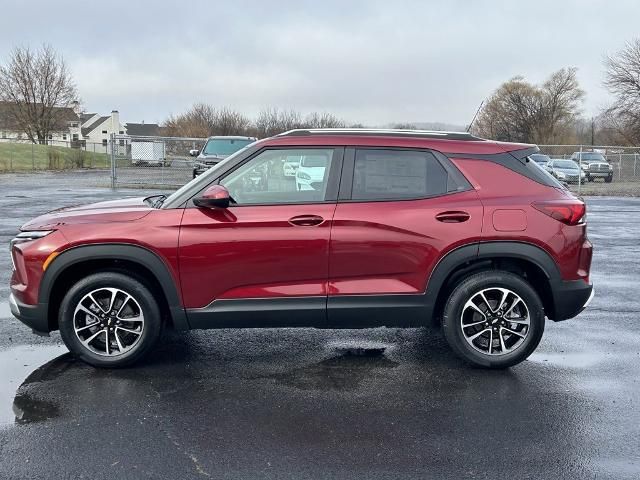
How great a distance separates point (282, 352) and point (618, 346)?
2.98 meters

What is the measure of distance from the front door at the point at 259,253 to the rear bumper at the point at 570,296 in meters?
1.80

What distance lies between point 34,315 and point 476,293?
339 cm

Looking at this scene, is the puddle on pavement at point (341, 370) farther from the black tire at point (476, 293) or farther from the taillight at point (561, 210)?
the taillight at point (561, 210)

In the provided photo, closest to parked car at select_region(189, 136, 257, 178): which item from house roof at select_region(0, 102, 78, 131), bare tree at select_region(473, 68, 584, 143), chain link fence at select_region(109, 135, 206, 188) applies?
chain link fence at select_region(109, 135, 206, 188)

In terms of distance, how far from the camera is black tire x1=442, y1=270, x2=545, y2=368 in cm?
455

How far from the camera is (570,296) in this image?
15.0 feet

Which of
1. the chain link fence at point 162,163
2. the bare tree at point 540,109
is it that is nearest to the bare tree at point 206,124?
the chain link fence at point 162,163

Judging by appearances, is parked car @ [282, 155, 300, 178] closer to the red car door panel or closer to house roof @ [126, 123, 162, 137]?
the red car door panel

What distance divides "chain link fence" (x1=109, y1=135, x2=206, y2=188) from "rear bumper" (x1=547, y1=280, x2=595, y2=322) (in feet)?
61.8

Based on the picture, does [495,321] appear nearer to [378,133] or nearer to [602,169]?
[378,133]

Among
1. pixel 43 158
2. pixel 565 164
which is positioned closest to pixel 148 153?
pixel 43 158

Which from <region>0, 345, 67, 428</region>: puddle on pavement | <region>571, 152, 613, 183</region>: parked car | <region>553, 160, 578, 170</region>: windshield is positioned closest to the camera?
<region>0, 345, 67, 428</region>: puddle on pavement

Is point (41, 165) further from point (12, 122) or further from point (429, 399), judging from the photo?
point (429, 399)

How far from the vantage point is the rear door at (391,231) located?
14.6 feet
